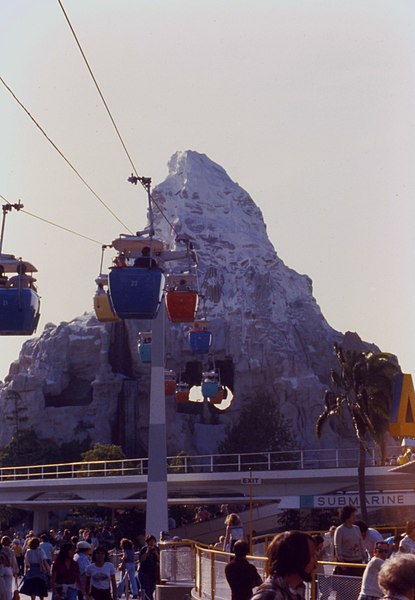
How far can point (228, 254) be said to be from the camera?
162 m

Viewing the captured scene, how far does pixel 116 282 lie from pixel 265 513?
5014cm

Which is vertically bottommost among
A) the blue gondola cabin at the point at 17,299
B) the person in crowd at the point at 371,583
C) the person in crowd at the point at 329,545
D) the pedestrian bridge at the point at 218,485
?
the person in crowd at the point at 371,583

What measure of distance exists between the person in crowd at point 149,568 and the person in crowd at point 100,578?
7.58 metres

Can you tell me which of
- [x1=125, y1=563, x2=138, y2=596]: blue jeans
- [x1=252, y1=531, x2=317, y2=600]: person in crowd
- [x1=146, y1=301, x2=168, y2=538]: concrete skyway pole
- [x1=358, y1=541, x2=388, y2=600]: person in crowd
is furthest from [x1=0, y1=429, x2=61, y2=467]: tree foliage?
[x1=252, y1=531, x2=317, y2=600]: person in crowd

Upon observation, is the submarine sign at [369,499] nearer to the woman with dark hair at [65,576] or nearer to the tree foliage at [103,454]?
the woman with dark hair at [65,576]

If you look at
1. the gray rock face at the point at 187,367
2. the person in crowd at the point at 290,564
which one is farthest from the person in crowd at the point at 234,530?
the gray rock face at the point at 187,367

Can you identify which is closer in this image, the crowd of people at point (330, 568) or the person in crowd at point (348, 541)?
the crowd of people at point (330, 568)

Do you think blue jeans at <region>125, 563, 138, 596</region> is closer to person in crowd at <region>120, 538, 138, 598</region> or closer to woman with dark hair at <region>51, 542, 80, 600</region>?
person in crowd at <region>120, 538, 138, 598</region>

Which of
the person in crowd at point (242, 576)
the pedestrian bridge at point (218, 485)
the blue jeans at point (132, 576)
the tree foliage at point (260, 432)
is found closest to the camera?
Answer: the person in crowd at point (242, 576)

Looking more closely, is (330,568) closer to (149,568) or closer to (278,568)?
(149,568)

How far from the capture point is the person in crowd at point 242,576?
1289 centimetres

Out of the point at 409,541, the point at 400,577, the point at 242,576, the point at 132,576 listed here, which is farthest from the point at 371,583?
the point at 132,576

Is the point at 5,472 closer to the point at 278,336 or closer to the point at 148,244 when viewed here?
the point at 278,336

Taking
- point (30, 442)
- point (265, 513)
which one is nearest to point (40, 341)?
point (30, 442)
